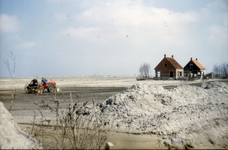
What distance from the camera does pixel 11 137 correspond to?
14.5 ft

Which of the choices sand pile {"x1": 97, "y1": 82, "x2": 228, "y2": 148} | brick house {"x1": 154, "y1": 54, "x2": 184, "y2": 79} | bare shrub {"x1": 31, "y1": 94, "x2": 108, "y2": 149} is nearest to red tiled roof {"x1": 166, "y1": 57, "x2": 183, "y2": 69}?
brick house {"x1": 154, "y1": 54, "x2": 184, "y2": 79}

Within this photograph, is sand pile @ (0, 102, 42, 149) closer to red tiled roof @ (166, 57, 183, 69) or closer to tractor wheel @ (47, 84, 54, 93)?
tractor wheel @ (47, 84, 54, 93)

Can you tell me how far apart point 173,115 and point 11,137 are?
5.34 metres

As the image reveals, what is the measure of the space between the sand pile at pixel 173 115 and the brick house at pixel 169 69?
108ft

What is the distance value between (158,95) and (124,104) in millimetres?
1967

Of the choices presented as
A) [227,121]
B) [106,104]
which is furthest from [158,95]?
[227,121]

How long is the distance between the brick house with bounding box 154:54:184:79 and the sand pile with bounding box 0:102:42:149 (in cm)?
4047

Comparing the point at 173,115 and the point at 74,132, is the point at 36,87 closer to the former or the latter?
the point at 173,115

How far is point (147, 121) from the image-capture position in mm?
7078

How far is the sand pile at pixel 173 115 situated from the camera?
239 inches

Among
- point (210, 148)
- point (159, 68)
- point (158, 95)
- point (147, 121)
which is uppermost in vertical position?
point (159, 68)

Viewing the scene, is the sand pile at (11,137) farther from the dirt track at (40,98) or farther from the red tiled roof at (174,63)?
the red tiled roof at (174,63)

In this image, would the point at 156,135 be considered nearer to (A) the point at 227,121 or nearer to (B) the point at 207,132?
(B) the point at 207,132

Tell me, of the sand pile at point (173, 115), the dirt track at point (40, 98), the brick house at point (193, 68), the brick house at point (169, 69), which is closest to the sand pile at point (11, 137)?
the sand pile at point (173, 115)
